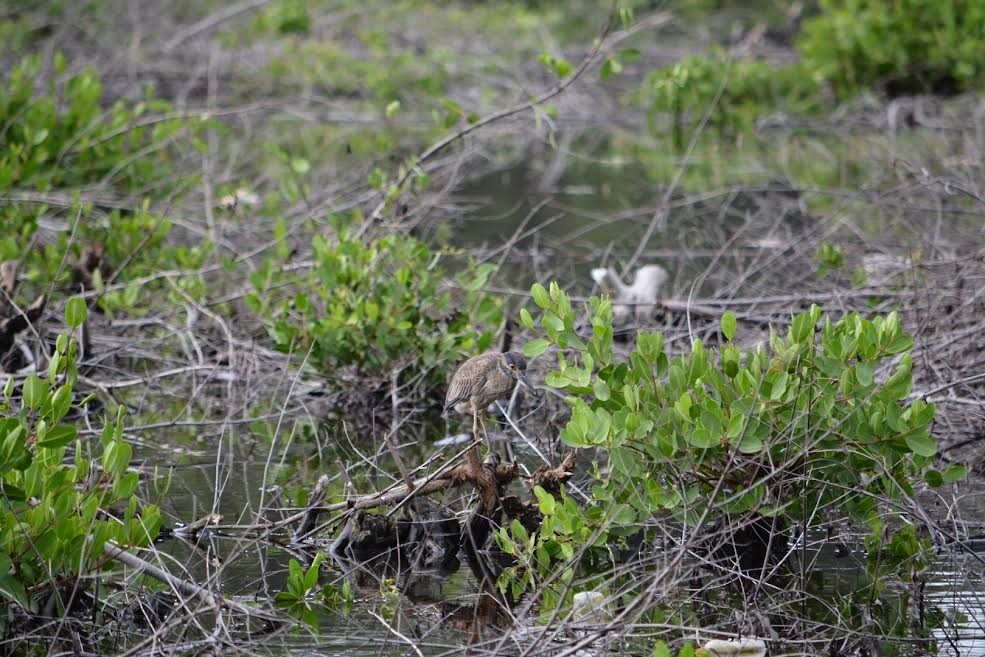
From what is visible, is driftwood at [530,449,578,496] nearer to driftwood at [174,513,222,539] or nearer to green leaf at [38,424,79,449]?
driftwood at [174,513,222,539]

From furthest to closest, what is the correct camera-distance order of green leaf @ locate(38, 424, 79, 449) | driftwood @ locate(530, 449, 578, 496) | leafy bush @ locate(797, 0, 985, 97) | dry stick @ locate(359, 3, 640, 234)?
leafy bush @ locate(797, 0, 985, 97) < dry stick @ locate(359, 3, 640, 234) < driftwood @ locate(530, 449, 578, 496) < green leaf @ locate(38, 424, 79, 449)

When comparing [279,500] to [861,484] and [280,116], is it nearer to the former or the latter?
[861,484]

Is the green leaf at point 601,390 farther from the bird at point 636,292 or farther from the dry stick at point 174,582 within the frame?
the bird at point 636,292

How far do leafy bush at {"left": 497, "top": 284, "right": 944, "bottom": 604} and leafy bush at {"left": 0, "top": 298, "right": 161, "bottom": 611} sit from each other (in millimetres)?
1200

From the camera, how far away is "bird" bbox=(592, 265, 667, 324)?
7020 millimetres

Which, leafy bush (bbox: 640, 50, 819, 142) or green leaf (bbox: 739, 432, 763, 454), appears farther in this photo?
leafy bush (bbox: 640, 50, 819, 142)

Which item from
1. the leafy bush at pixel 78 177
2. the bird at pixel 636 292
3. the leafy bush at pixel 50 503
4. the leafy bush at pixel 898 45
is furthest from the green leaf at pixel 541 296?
the leafy bush at pixel 898 45

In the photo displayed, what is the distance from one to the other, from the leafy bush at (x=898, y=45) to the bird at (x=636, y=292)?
7.10 meters

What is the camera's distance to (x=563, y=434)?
4090 mm

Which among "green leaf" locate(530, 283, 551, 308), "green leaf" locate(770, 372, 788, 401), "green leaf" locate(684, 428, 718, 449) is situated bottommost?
"green leaf" locate(684, 428, 718, 449)

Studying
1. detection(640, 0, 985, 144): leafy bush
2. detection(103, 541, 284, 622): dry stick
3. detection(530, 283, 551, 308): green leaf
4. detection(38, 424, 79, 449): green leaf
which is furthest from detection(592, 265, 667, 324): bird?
detection(640, 0, 985, 144): leafy bush

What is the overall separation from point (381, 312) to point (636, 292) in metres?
1.74

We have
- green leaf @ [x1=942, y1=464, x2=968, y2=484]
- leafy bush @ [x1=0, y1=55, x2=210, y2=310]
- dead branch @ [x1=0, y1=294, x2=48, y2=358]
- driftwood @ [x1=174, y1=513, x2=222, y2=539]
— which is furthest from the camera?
leafy bush @ [x1=0, y1=55, x2=210, y2=310]

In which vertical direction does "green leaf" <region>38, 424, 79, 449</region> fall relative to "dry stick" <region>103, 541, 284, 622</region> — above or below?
above
